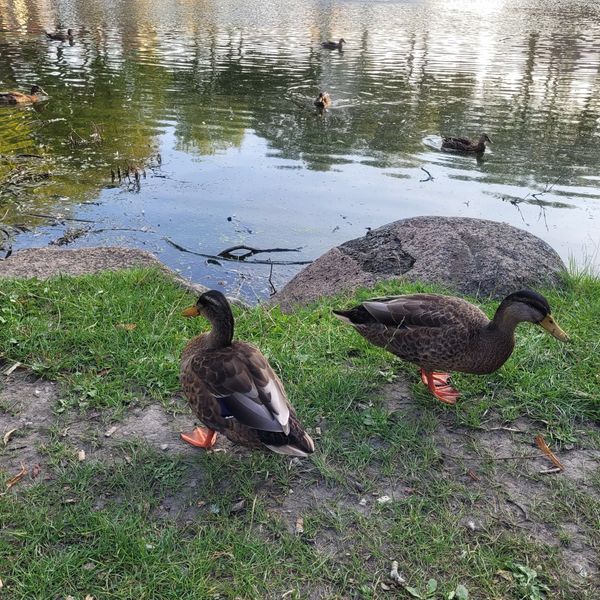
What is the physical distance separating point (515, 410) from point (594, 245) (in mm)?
5878

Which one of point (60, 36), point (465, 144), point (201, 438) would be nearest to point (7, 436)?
point (201, 438)

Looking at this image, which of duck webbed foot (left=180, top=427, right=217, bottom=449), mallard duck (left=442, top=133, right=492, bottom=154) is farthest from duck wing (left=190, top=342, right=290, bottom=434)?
mallard duck (left=442, top=133, right=492, bottom=154)

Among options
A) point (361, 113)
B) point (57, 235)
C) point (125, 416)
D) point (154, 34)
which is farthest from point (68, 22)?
point (125, 416)

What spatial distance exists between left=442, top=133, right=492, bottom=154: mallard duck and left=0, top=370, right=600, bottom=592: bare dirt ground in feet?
32.7

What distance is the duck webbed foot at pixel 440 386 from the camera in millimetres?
4262

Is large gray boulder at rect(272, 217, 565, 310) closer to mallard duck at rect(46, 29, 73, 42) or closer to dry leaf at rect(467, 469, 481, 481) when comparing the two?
dry leaf at rect(467, 469, 481, 481)

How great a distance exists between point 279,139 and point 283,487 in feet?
38.1

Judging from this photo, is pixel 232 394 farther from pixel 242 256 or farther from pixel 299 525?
pixel 242 256

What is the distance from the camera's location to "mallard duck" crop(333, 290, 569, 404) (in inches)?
160

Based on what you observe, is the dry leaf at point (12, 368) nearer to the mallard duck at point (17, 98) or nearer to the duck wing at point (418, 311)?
the duck wing at point (418, 311)

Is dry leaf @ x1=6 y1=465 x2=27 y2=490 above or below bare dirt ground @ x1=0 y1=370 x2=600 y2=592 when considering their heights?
above

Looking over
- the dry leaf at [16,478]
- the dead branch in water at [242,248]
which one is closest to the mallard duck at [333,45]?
the dead branch in water at [242,248]

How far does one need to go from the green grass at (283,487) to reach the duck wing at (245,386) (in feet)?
1.51

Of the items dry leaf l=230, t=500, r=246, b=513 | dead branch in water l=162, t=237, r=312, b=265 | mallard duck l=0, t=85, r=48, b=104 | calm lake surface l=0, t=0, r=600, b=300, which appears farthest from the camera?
mallard duck l=0, t=85, r=48, b=104
